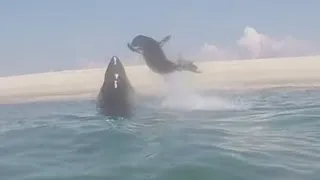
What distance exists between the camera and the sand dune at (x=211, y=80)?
2851 cm

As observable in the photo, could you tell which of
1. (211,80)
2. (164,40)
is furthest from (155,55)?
(211,80)

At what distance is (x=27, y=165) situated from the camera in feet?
27.0

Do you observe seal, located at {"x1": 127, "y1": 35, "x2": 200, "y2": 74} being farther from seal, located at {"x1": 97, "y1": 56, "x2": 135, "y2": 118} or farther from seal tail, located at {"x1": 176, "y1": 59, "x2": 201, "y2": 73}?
seal, located at {"x1": 97, "y1": 56, "x2": 135, "y2": 118}

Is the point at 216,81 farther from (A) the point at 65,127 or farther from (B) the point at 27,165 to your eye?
(B) the point at 27,165

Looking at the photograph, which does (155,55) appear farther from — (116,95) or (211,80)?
(211,80)

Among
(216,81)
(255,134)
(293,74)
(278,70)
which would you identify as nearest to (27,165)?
(255,134)

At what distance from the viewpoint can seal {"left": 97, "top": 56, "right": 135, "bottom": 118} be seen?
11.9 meters

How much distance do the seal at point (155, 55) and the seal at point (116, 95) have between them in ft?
7.39

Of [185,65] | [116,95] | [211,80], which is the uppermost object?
[211,80]

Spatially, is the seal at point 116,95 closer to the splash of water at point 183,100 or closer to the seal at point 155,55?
the seal at point 155,55

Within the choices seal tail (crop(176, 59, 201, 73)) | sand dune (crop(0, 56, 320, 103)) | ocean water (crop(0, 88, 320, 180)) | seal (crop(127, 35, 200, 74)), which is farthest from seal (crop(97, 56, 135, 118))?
sand dune (crop(0, 56, 320, 103))

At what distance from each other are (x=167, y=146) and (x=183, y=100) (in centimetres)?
→ 834

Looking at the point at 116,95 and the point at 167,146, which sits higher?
the point at 116,95

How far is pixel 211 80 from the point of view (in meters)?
32.6
